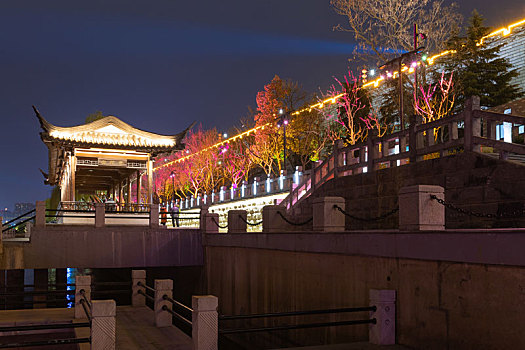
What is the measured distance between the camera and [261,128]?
58281mm

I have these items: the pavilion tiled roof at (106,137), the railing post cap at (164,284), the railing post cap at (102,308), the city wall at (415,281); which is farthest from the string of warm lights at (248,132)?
the railing post cap at (102,308)

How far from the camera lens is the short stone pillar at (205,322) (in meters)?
8.77

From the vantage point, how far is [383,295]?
925cm

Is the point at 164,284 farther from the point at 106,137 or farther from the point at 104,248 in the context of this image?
the point at 106,137

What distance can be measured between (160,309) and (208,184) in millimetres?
55292

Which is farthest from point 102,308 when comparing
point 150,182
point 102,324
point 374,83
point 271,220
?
point 374,83

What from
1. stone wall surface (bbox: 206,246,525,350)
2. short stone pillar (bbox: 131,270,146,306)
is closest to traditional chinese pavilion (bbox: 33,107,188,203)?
short stone pillar (bbox: 131,270,146,306)

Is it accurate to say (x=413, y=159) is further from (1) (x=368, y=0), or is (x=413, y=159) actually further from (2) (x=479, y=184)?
(1) (x=368, y=0)

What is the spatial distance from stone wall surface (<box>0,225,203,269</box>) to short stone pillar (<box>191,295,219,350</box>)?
46.9ft

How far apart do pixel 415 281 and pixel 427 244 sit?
0.73 m

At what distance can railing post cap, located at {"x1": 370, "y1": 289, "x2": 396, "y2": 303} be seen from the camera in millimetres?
9227

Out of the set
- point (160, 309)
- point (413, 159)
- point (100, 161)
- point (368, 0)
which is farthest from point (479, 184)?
point (368, 0)

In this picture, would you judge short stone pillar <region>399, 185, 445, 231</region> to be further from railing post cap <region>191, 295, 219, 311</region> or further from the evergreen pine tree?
the evergreen pine tree

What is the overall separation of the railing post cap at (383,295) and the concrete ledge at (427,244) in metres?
0.67
